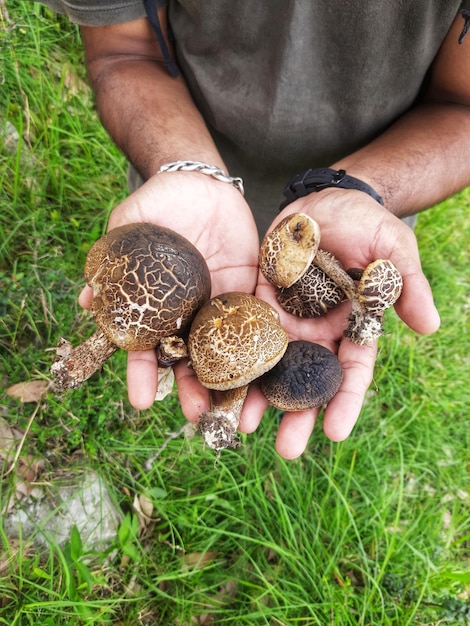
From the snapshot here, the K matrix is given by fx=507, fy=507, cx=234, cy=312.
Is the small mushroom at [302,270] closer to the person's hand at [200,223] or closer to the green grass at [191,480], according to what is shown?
the person's hand at [200,223]

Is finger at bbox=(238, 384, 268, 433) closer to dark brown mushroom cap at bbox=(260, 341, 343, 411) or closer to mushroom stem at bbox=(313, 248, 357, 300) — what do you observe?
dark brown mushroom cap at bbox=(260, 341, 343, 411)

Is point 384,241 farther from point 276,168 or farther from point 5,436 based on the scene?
point 5,436

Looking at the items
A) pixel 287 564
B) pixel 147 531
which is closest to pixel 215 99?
pixel 147 531

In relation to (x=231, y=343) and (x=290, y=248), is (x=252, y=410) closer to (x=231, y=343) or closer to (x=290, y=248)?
(x=231, y=343)

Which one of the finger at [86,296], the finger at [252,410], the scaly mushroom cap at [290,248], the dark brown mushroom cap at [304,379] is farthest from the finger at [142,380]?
the scaly mushroom cap at [290,248]

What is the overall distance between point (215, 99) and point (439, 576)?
14.7ft

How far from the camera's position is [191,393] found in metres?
3.31

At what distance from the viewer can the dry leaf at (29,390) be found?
4.18 meters

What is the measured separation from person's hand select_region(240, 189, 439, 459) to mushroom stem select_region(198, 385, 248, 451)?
0.32ft

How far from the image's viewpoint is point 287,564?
14.0 feet

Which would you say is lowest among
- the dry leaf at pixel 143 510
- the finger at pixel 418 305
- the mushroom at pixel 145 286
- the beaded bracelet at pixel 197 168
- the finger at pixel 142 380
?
the dry leaf at pixel 143 510

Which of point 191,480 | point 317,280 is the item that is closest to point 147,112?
point 317,280

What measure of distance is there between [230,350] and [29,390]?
2.07 m

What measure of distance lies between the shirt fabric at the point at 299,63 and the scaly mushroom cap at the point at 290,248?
1.25m
